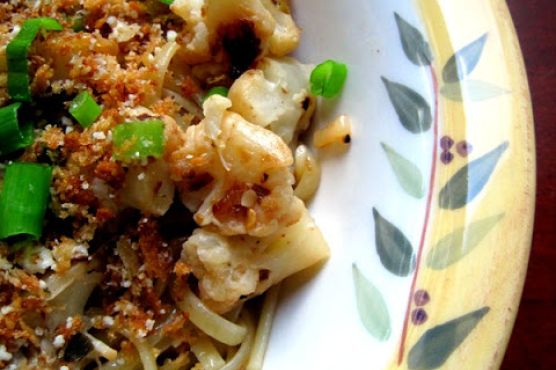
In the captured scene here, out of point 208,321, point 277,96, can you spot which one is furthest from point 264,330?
point 277,96

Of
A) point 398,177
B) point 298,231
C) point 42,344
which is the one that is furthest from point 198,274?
point 398,177

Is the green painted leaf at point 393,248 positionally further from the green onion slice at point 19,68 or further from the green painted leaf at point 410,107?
the green onion slice at point 19,68

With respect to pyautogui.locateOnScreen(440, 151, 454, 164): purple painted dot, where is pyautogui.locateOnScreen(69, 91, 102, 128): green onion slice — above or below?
below

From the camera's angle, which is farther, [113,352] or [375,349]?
[113,352]

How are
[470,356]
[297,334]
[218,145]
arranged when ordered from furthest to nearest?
[297,334] → [218,145] → [470,356]

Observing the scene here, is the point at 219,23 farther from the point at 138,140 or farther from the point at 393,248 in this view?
the point at 393,248

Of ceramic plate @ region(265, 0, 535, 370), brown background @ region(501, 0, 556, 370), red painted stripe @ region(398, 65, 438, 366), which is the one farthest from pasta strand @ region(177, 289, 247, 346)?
brown background @ region(501, 0, 556, 370)

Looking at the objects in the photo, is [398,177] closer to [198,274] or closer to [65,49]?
[198,274]

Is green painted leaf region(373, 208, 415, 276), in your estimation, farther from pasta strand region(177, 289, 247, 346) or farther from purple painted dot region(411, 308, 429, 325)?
pasta strand region(177, 289, 247, 346)
